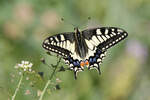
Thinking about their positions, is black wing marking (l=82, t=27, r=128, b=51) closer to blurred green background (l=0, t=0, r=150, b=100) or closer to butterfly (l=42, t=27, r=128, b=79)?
butterfly (l=42, t=27, r=128, b=79)

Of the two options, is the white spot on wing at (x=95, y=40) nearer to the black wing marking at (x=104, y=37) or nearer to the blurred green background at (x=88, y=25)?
the black wing marking at (x=104, y=37)

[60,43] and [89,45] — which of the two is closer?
[60,43]

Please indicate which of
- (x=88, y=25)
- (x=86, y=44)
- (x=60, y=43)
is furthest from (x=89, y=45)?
(x=88, y=25)

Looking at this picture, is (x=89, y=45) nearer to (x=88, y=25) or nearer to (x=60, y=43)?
(x=60, y=43)

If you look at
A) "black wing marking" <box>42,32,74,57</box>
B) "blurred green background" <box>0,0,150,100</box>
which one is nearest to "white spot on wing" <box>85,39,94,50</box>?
"black wing marking" <box>42,32,74,57</box>

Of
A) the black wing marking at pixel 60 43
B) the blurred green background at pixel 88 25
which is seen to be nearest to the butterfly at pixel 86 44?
the black wing marking at pixel 60 43

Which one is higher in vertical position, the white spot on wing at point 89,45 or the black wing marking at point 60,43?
the black wing marking at point 60,43

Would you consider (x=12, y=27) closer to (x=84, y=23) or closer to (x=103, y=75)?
(x=84, y=23)

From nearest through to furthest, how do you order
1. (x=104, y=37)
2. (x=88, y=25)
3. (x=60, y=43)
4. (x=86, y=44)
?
(x=60, y=43) → (x=104, y=37) → (x=86, y=44) → (x=88, y=25)
